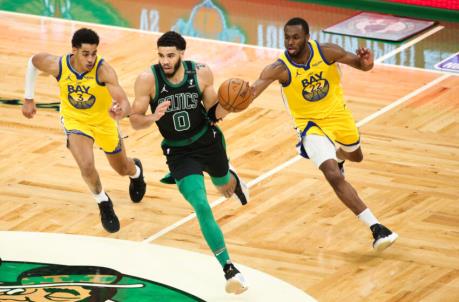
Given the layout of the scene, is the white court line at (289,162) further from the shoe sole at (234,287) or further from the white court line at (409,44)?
the shoe sole at (234,287)

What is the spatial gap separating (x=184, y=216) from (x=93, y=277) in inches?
63.9

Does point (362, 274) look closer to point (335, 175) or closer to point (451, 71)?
point (335, 175)

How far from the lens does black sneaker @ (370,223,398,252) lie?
33.8ft

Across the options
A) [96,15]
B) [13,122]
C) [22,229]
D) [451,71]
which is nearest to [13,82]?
[13,122]

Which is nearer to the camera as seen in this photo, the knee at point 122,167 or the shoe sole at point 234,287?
the shoe sole at point 234,287

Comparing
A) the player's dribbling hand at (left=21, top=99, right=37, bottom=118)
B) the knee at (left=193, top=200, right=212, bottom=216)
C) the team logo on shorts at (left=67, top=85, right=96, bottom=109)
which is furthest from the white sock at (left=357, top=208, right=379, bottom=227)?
the player's dribbling hand at (left=21, top=99, right=37, bottom=118)

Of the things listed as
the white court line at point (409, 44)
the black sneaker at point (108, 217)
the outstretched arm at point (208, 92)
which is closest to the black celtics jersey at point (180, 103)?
the outstretched arm at point (208, 92)

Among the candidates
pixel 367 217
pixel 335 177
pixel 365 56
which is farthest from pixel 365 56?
pixel 367 217

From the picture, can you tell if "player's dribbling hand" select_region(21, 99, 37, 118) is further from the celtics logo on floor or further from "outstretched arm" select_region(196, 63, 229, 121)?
"outstretched arm" select_region(196, 63, 229, 121)

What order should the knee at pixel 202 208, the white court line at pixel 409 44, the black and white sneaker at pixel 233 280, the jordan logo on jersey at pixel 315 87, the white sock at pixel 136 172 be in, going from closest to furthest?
the black and white sneaker at pixel 233 280
the knee at pixel 202 208
the jordan logo on jersey at pixel 315 87
the white sock at pixel 136 172
the white court line at pixel 409 44

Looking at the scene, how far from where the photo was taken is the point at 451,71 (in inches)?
603

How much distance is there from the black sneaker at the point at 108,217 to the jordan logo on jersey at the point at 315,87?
1.97 m

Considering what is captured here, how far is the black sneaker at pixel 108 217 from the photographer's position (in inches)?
428

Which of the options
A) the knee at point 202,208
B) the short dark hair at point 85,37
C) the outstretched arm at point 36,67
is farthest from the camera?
the outstretched arm at point 36,67
